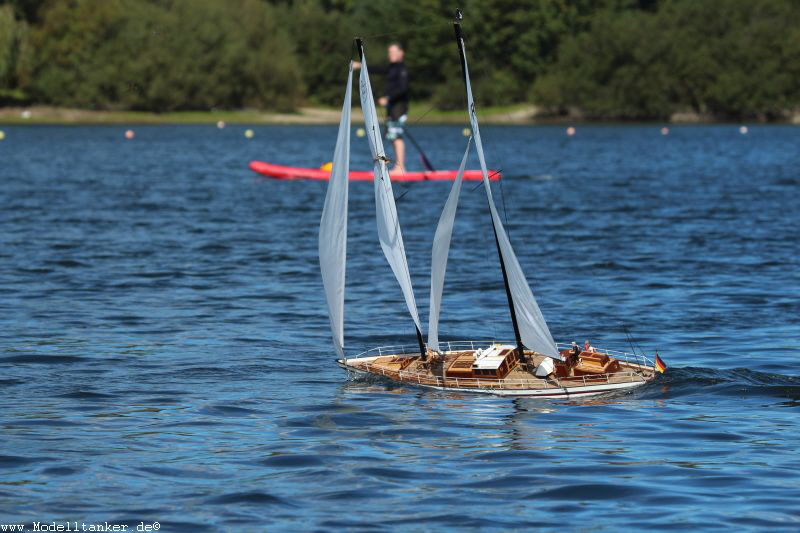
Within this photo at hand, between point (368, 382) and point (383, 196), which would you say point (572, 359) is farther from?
point (383, 196)

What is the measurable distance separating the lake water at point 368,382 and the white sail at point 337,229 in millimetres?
1453

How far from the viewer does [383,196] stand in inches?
947

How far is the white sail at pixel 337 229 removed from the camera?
77.4 ft

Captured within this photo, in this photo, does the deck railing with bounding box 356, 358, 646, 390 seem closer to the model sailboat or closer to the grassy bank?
the model sailboat

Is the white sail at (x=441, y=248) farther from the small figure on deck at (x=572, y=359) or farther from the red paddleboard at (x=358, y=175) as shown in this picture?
the red paddleboard at (x=358, y=175)

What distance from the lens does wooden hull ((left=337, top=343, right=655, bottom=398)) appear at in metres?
23.0

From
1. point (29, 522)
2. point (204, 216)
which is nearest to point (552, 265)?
point (204, 216)

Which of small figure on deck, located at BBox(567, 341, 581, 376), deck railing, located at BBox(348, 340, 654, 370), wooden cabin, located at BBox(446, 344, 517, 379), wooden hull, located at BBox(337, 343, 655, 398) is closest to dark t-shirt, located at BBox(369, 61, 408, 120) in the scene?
deck railing, located at BBox(348, 340, 654, 370)

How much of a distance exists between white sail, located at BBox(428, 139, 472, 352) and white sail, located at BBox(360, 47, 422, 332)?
1.26ft

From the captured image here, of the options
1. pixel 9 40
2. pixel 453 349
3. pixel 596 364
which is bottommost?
pixel 453 349

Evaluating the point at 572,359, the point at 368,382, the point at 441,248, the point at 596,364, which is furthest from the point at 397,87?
the point at 596,364

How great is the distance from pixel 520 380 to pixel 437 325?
1.87 m

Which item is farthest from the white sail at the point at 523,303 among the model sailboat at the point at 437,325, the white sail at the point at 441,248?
the white sail at the point at 441,248

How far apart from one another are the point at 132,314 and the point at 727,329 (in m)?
13.4
